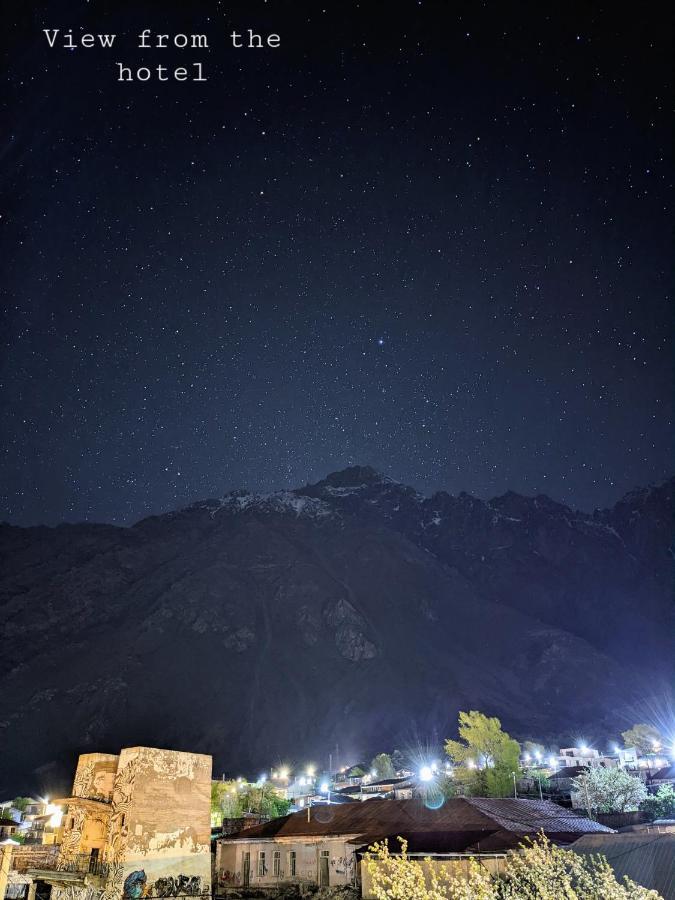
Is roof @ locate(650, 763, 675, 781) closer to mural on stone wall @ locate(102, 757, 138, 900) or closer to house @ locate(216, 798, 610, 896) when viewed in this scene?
house @ locate(216, 798, 610, 896)

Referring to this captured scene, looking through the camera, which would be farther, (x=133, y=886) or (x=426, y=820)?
(x=426, y=820)

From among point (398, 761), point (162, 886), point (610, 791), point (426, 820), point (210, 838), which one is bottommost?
point (162, 886)

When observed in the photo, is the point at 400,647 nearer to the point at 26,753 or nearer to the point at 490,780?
the point at 26,753

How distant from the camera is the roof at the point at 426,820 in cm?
2972

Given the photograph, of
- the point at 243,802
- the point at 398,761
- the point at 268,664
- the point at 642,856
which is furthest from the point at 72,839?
the point at 268,664

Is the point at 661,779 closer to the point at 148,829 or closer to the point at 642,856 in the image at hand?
the point at 148,829

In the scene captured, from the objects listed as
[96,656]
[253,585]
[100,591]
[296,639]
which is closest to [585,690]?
[296,639]

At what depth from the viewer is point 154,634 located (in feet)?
515

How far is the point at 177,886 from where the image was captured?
3294 cm

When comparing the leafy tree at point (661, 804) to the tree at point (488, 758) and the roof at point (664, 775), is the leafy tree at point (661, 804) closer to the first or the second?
the roof at point (664, 775)

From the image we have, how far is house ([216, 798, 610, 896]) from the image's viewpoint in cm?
2823

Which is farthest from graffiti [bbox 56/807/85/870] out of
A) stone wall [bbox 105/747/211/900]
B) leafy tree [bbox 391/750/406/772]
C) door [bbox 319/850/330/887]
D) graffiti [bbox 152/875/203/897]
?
leafy tree [bbox 391/750/406/772]

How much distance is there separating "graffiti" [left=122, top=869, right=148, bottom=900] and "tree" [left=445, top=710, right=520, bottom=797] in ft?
120

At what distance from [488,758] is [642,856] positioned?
5367 cm
